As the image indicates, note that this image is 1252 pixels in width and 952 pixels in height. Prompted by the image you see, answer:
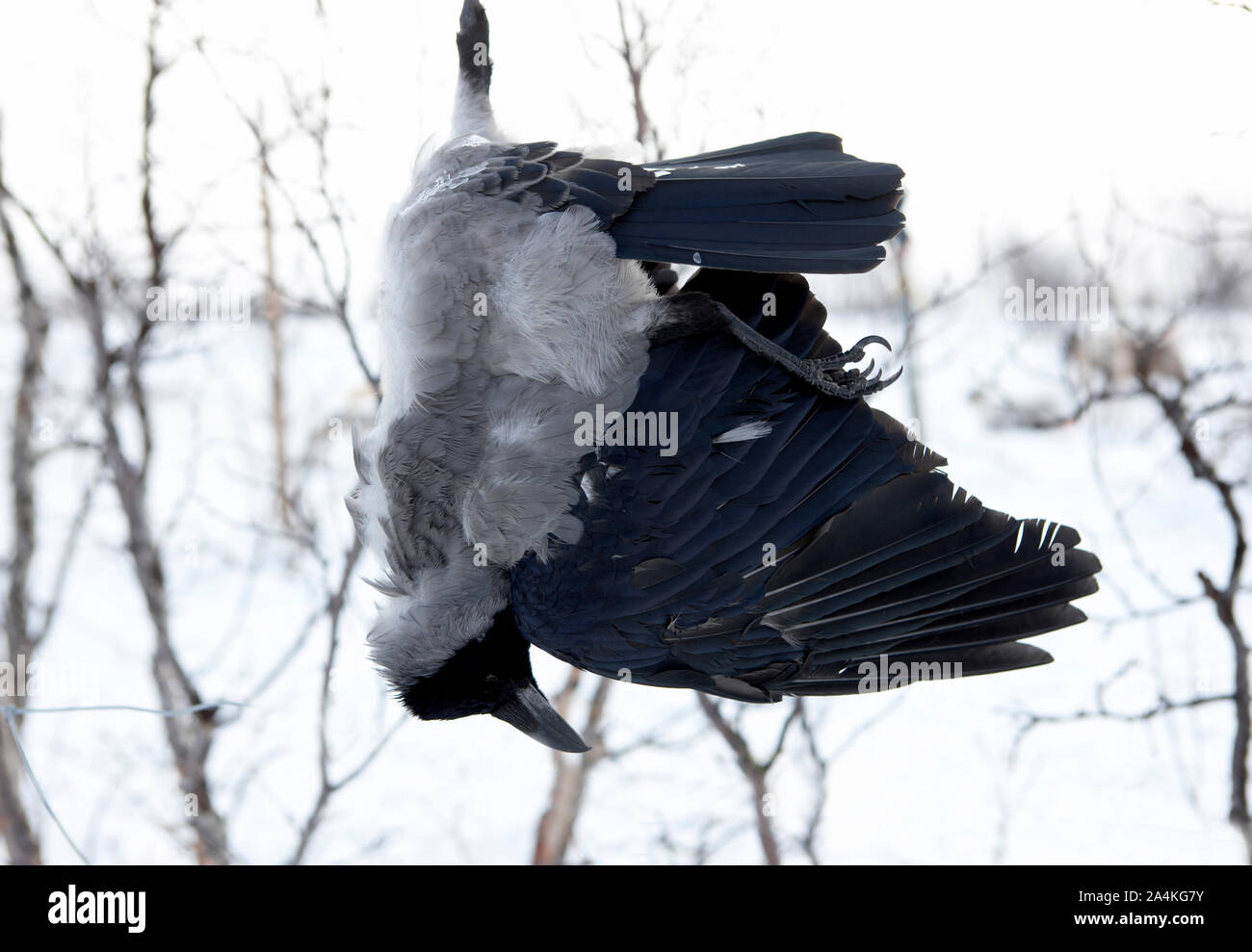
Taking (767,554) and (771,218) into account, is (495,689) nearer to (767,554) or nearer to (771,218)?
(767,554)

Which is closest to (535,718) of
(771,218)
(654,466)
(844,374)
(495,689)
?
(495,689)

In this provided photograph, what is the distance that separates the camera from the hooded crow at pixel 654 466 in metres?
2.22

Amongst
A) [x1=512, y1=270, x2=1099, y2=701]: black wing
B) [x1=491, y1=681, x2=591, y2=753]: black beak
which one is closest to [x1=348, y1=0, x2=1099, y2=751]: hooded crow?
[x1=512, y1=270, x2=1099, y2=701]: black wing

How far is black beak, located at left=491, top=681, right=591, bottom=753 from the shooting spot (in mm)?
2615

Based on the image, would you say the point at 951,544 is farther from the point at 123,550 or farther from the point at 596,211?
the point at 123,550

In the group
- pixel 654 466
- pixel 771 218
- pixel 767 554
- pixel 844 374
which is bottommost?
pixel 767 554

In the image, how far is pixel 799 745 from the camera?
6629mm

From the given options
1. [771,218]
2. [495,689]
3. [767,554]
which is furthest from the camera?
[495,689]

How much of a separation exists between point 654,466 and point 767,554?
34 centimetres

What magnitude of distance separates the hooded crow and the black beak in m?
0.24

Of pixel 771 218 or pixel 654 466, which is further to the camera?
Result: pixel 654 466

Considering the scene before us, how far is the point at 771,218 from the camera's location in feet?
6.93
